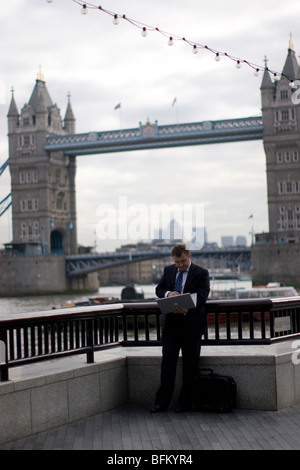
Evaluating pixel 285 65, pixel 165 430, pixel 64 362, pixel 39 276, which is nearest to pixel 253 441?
pixel 165 430

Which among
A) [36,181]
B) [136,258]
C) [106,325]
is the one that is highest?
[36,181]

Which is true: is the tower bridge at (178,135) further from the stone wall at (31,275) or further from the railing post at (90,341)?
the railing post at (90,341)

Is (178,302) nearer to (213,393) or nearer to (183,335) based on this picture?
(183,335)

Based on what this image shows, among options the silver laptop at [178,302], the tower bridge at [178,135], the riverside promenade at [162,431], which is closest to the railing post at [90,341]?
the riverside promenade at [162,431]

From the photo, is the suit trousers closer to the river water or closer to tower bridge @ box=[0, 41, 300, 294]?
the river water

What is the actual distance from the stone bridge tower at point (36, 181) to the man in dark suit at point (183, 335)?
67430 mm

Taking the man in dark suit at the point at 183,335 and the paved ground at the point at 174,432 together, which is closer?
the paved ground at the point at 174,432

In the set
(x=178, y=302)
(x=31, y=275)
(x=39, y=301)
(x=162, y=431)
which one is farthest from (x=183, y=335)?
(x=31, y=275)

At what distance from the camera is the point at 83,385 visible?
6.13 m

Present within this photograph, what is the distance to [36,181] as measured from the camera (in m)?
75.3

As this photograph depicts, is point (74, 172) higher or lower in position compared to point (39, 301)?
higher

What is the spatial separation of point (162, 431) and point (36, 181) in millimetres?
71135

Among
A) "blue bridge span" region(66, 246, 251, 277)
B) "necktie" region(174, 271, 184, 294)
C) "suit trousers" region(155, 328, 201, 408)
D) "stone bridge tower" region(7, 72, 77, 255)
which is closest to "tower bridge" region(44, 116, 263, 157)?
"stone bridge tower" region(7, 72, 77, 255)

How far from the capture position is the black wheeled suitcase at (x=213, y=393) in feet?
19.9
